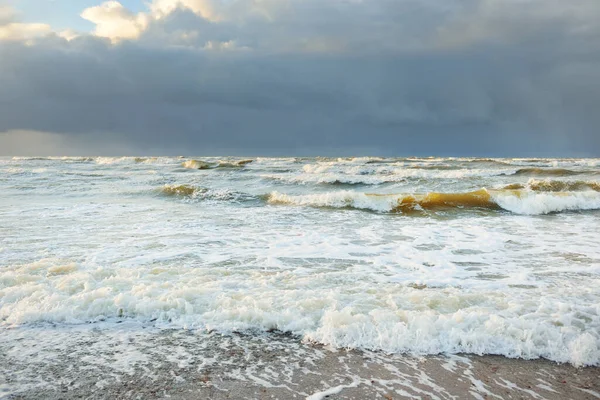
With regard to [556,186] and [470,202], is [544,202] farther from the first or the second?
[556,186]

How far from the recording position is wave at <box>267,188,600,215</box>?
43.1ft

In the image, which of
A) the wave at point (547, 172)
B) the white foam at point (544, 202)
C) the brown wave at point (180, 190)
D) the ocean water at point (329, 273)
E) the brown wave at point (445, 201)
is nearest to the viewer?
the ocean water at point (329, 273)

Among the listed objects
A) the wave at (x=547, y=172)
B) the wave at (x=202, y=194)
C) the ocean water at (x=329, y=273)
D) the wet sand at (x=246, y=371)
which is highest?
the wave at (x=547, y=172)

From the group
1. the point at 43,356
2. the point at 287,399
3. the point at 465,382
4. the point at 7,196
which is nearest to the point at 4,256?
the point at 43,356

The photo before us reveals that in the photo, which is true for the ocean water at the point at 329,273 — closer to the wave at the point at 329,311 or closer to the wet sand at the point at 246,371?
the wave at the point at 329,311

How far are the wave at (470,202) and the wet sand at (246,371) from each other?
9.83 m

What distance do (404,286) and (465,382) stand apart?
7.24 ft

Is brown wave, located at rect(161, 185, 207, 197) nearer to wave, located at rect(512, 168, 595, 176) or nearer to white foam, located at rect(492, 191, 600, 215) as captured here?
white foam, located at rect(492, 191, 600, 215)

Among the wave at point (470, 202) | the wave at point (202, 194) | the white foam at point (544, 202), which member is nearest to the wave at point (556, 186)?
the wave at point (470, 202)

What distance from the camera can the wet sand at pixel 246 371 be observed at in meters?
2.98

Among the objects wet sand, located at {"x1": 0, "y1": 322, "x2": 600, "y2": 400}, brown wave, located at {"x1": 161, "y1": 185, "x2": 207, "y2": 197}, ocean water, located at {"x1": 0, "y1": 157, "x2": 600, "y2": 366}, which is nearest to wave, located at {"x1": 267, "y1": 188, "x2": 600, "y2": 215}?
ocean water, located at {"x1": 0, "y1": 157, "x2": 600, "y2": 366}

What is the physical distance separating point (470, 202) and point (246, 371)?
12.5 m

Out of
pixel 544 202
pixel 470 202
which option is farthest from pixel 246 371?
pixel 544 202

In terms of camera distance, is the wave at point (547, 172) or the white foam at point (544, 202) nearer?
the white foam at point (544, 202)
